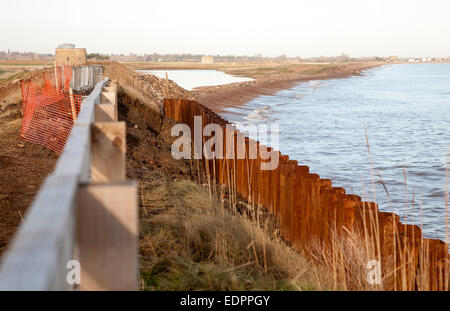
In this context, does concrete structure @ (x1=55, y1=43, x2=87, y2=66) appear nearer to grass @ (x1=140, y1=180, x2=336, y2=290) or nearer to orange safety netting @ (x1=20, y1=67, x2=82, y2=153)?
orange safety netting @ (x1=20, y1=67, x2=82, y2=153)

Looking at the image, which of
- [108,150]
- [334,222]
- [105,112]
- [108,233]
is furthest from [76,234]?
[334,222]

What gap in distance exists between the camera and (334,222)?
600cm

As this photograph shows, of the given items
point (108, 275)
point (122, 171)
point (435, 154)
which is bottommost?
point (435, 154)

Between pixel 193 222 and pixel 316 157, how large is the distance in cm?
1325

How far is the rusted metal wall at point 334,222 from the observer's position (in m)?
4.49

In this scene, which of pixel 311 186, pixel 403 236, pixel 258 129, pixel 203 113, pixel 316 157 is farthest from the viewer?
pixel 258 129

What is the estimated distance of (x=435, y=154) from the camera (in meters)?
19.0

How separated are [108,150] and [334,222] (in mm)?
3702

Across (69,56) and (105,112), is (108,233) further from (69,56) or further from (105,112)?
(69,56)

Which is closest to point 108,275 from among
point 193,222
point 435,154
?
point 193,222

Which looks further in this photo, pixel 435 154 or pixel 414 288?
pixel 435 154

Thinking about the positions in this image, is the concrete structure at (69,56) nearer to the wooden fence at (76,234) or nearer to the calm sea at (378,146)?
the calm sea at (378,146)

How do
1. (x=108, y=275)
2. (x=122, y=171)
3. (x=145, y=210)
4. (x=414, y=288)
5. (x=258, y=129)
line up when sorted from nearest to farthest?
(x=108, y=275) → (x=122, y=171) → (x=414, y=288) → (x=145, y=210) → (x=258, y=129)
